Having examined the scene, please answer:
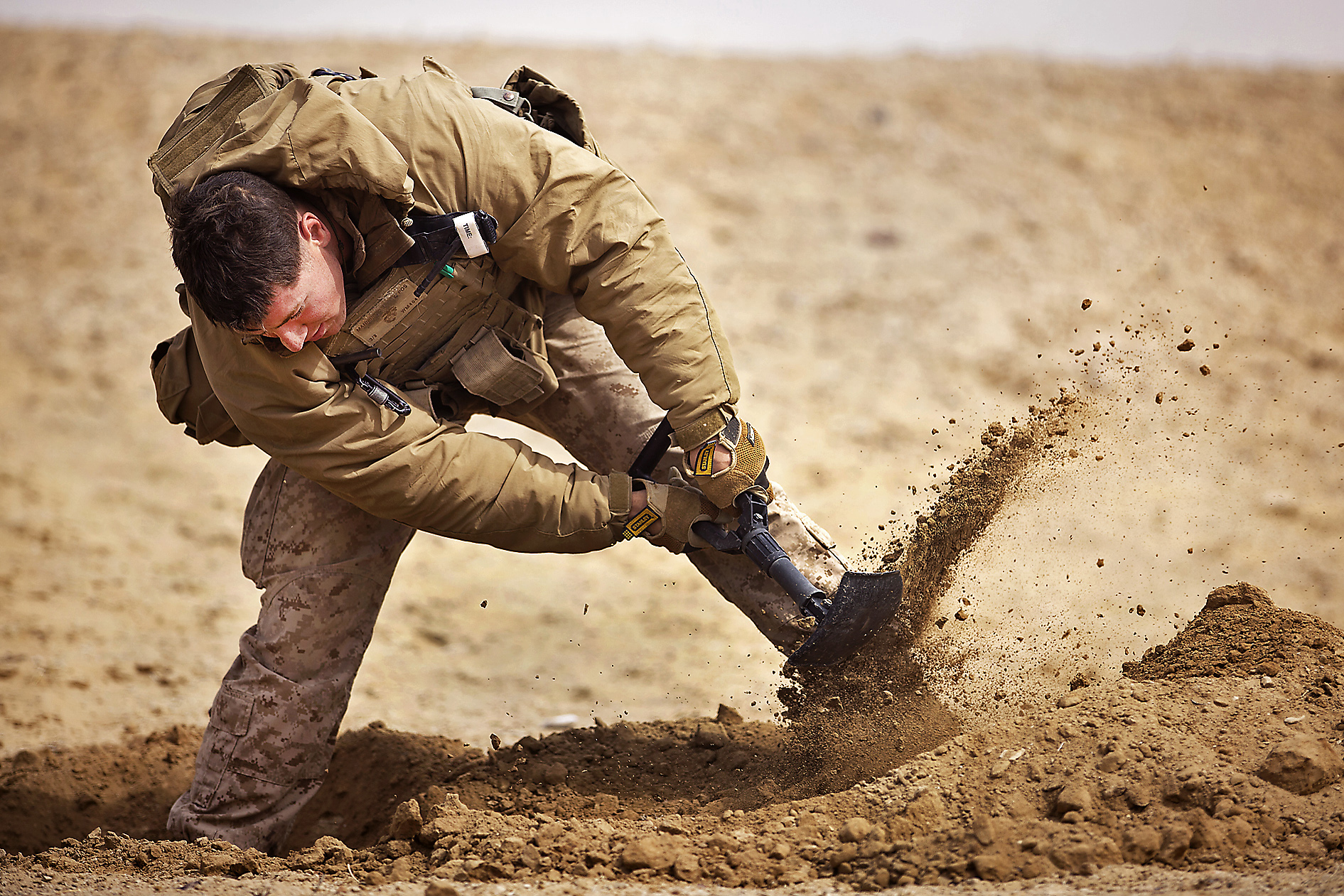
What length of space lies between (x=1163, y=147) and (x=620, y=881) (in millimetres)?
11013

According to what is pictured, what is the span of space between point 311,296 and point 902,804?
6.12 feet

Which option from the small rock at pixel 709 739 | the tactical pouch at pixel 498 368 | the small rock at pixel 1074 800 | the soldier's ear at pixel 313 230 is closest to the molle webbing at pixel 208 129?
the soldier's ear at pixel 313 230

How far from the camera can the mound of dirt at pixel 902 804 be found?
244 centimetres

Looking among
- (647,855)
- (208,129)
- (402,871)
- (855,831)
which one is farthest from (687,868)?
(208,129)

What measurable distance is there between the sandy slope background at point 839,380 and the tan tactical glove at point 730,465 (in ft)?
2.13

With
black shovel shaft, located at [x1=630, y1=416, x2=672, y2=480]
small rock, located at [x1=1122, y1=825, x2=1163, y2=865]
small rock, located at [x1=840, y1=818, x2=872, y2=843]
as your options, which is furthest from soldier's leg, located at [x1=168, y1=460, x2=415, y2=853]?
small rock, located at [x1=1122, y1=825, x2=1163, y2=865]

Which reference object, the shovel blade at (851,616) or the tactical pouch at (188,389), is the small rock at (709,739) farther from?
the tactical pouch at (188,389)

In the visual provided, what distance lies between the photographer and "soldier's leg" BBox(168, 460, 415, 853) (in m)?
3.11

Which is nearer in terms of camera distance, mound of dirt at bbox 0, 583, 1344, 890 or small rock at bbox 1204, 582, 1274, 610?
mound of dirt at bbox 0, 583, 1344, 890

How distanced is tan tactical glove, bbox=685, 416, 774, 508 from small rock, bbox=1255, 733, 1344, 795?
136 centimetres

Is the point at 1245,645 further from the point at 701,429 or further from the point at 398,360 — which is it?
the point at 398,360

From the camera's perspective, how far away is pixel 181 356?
312 centimetres

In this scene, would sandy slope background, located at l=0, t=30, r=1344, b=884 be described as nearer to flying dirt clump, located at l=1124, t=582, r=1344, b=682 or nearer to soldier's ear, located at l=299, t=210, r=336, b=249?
flying dirt clump, located at l=1124, t=582, r=1344, b=682

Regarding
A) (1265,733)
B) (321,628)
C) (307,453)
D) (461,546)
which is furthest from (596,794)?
(461,546)
